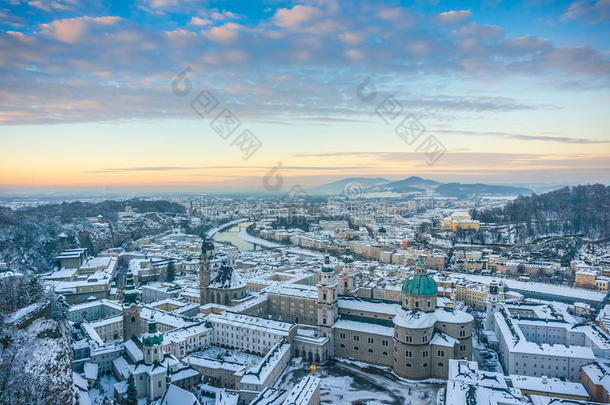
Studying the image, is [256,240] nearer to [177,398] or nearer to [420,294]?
[420,294]

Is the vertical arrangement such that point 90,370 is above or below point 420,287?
below

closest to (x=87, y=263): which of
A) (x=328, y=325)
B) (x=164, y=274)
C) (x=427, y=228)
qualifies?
(x=164, y=274)

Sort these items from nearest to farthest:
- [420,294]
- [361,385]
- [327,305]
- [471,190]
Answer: [361,385]
[420,294]
[327,305]
[471,190]

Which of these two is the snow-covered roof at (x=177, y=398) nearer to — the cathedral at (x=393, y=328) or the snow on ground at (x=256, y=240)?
the cathedral at (x=393, y=328)

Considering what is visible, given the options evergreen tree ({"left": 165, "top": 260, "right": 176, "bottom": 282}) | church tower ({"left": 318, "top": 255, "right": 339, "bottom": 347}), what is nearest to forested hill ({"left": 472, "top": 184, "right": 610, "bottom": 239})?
church tower ({"left": 318, "top": 255, "right": 339, "bottom": 347})

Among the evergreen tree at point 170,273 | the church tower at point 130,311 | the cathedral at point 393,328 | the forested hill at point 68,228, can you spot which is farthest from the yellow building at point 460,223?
the church tower at point 130,311

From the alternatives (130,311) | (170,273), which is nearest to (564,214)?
(170,273)

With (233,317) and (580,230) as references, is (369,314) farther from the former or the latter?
(580,230)

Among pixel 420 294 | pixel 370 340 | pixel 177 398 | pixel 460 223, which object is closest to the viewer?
pixel 177 398
